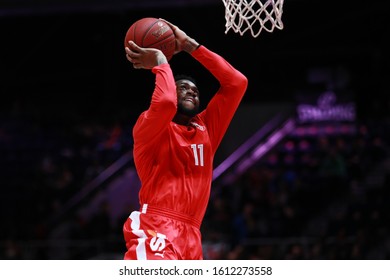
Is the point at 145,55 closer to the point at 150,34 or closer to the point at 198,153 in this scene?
the point at 150,34

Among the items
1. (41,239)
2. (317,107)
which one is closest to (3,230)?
(41,239)

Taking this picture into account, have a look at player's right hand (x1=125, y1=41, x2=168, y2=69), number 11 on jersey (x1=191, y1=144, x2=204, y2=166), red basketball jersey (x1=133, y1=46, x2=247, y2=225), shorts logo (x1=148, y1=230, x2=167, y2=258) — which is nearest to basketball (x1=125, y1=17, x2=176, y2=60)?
player's right hand (x1=125, y1=41, x2=168, y2=69)

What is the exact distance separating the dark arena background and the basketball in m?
6.45

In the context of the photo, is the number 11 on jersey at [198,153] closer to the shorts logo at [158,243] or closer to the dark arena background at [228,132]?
the shorts logo at [158,243]

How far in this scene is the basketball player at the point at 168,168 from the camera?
4.91 meters

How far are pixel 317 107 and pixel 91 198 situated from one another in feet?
19.3

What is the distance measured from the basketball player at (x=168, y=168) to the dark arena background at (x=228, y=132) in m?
6.22

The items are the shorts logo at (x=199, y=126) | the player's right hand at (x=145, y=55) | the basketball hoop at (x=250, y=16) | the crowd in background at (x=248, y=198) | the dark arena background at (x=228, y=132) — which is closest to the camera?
the player's right hand at (x=145, y=55)

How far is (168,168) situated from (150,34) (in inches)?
36.1

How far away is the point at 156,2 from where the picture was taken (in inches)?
480

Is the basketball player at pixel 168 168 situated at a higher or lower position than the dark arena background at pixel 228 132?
lower

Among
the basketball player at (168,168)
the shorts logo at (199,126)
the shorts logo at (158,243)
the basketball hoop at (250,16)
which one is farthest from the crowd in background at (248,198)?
the shorts logo at (158,243)

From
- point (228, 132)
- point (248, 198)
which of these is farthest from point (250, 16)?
point (228, 132)

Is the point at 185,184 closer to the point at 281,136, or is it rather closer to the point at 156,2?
the point at 156,2
